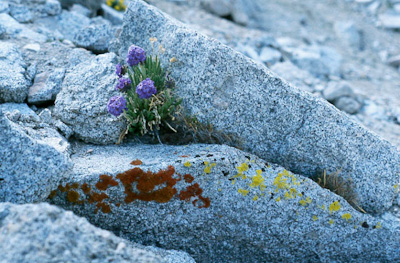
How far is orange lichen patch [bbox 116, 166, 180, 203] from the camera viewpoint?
3891mm

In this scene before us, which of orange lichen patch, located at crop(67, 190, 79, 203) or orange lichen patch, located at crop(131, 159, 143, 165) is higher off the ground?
orange lichen patch, located at crop(131, 159, 143, 165)

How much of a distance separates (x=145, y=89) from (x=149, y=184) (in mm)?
1027

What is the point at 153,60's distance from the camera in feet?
15.6

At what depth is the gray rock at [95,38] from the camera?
5.99 meters

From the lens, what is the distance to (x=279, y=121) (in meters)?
4.43

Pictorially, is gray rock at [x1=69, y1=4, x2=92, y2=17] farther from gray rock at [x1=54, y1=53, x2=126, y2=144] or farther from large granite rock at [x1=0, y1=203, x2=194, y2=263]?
large granite rock at [x1=0, y1=203, x2=194, y2=263]

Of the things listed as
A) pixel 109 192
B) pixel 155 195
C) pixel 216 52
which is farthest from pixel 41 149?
pixel 216 52

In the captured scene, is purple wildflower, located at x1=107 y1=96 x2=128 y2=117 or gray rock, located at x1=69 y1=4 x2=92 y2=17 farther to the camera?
gray rock, located at x1=69 y1=4 x2=92 y2=17

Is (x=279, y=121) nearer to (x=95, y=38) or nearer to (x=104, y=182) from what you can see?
(x=104, y=182)

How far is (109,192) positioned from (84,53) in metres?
2.52

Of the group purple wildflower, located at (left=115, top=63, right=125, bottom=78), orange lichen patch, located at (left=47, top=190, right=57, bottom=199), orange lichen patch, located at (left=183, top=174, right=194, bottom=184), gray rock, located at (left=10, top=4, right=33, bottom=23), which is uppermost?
purple wildflower, located at (left=115, top=63, right=125, bottom=78)

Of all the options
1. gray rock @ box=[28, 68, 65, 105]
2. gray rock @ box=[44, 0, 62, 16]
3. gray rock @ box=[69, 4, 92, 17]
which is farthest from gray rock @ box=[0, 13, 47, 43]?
gray rock @ box=[69, 4, 92, 17]

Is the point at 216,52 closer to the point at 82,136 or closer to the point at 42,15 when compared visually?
the point at 82,136

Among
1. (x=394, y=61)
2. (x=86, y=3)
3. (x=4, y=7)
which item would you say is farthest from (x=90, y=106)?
(x=394, y=61)
